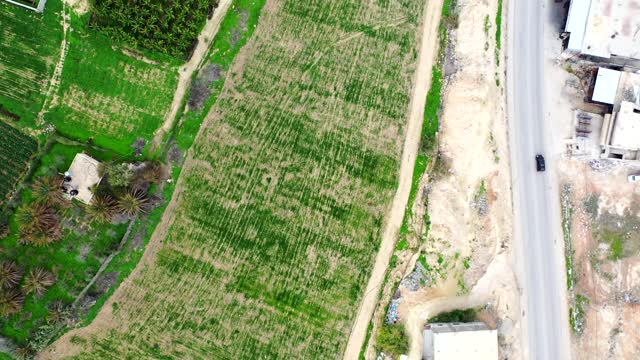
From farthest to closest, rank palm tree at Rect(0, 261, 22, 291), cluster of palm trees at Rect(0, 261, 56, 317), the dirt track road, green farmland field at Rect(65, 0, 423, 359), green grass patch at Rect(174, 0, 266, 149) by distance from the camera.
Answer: green grass patch at Rect(174, 0, 266, 149), the dirt track road, green farmland field at Rect(65, 0, 423, 359), palm tree at Rect(0, 261, 22, 291), cluster of palm trees at Rect(0, 261, 56, 317)

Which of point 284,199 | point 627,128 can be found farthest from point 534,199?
point 284,199

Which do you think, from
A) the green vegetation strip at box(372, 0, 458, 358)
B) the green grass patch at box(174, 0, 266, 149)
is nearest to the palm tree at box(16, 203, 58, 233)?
the green grass patch at box(174, 0, 266, 149)

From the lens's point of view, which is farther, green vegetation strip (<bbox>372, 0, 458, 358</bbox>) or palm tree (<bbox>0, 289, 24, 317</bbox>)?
green vegetation strip (<bbox>372, 0, 458, 358</bbox>)

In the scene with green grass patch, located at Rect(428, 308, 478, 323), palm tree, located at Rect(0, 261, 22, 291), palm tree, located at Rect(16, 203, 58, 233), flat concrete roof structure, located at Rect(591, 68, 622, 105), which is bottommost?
green grass patch, located at Rect(428, 308, 478, 323)

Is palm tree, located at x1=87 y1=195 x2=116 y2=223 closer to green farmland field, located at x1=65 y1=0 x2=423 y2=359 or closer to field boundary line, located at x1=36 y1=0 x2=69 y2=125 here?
green farmland field, located at x1=65 y1=0 x2=423 y2=359

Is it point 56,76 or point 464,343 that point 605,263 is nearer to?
point 464,343

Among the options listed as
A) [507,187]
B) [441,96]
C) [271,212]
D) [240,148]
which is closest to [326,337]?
[271,212]
